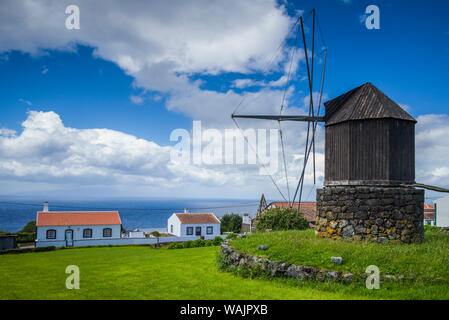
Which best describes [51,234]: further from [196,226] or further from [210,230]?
[210,230]

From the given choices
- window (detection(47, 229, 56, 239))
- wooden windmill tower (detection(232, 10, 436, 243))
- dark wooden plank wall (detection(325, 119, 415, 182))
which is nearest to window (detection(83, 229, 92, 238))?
window (detection(47, 229, 56, 239))

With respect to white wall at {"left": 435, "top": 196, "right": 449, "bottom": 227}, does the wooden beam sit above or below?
above

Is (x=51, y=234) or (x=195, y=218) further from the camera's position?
(x=195, y=218)

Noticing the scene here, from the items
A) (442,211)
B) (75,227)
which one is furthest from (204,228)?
(442,211)

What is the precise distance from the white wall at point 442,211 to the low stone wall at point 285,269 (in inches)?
1309

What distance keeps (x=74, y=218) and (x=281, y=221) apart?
1147 inches

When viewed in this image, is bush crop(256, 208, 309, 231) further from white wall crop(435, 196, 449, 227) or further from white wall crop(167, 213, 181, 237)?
white wall crop(167, 213, 181, 237)

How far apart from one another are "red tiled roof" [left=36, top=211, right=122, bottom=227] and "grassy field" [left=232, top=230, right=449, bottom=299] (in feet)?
100

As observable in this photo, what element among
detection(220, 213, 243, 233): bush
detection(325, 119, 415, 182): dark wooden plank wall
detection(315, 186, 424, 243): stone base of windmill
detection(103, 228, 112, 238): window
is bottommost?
detection(220, 213, 243, 233): bush

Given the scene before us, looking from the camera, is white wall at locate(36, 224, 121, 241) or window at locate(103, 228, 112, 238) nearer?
white wall at locate(36, 224, 121, 241)

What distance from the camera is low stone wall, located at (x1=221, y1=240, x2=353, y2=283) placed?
995 centimetres

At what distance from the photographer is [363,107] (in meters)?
14.4

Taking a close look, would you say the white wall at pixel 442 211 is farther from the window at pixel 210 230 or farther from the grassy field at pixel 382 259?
the window at pixel 210 230

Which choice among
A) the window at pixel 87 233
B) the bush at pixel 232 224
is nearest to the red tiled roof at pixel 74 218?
the window at pixel 87 233
